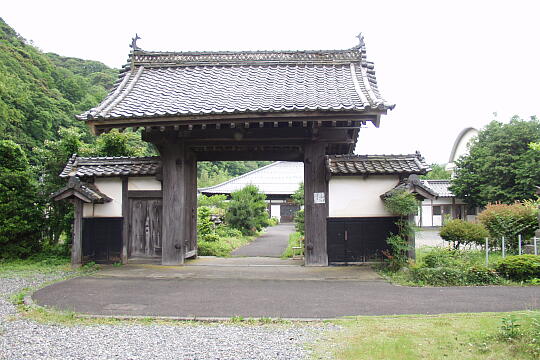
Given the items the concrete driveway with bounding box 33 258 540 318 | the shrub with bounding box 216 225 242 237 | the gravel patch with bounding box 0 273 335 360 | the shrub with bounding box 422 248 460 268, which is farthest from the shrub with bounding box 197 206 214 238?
the gravel patch with bounding box 0 273 335 360

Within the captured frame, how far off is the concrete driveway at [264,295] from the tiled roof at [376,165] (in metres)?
→ 2.29

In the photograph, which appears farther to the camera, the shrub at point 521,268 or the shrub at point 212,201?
the shrub at point 212,201

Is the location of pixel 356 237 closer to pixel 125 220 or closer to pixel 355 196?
pixel 355 196

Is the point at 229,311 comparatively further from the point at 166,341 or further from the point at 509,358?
the point at 509,358

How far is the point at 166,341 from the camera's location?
15.7 feet

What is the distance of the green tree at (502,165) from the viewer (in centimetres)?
2688

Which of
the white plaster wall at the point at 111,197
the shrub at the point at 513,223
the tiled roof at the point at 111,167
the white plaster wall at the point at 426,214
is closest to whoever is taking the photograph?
the tiled roof at the point at 111,167

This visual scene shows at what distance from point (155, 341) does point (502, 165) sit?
2957 centimetres

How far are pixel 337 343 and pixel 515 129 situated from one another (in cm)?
2978

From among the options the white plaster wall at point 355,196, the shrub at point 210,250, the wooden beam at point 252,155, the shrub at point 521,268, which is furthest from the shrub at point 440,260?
the shrub at point 210,250

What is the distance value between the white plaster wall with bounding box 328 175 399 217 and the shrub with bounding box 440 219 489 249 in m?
4.37

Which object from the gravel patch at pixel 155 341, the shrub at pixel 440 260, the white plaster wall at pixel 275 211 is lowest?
the gravel patch at pixel 155 341

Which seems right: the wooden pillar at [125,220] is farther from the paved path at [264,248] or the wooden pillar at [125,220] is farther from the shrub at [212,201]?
the shrub at [212,201]

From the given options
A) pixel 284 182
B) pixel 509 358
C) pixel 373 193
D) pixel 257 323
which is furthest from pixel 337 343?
pixel 284 182
